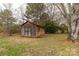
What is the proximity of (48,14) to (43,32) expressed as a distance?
7.2 inches

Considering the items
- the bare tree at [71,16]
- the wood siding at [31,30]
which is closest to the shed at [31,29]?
the wood siding at [31,30]

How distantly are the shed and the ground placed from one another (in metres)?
0.05

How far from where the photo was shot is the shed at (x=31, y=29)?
590 inches

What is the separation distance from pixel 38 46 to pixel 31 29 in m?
0.18

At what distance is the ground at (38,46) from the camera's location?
49.2 ft

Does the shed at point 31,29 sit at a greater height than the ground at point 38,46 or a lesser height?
greater

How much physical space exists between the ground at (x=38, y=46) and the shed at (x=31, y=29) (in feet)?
0.16

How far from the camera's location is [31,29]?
15000mm

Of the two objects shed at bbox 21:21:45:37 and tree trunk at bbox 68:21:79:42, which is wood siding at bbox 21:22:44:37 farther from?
tree trunk at bbox 68:21:79:42

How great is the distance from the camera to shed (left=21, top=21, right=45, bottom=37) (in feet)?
49.1

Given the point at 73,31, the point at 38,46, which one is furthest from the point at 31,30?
the point at 73,31

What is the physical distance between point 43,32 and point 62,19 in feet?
0.74

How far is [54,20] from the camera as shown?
14992 millimetres

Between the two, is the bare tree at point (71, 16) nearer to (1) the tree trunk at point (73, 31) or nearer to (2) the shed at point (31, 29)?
(1) the tree trunk at point (73, 31)
